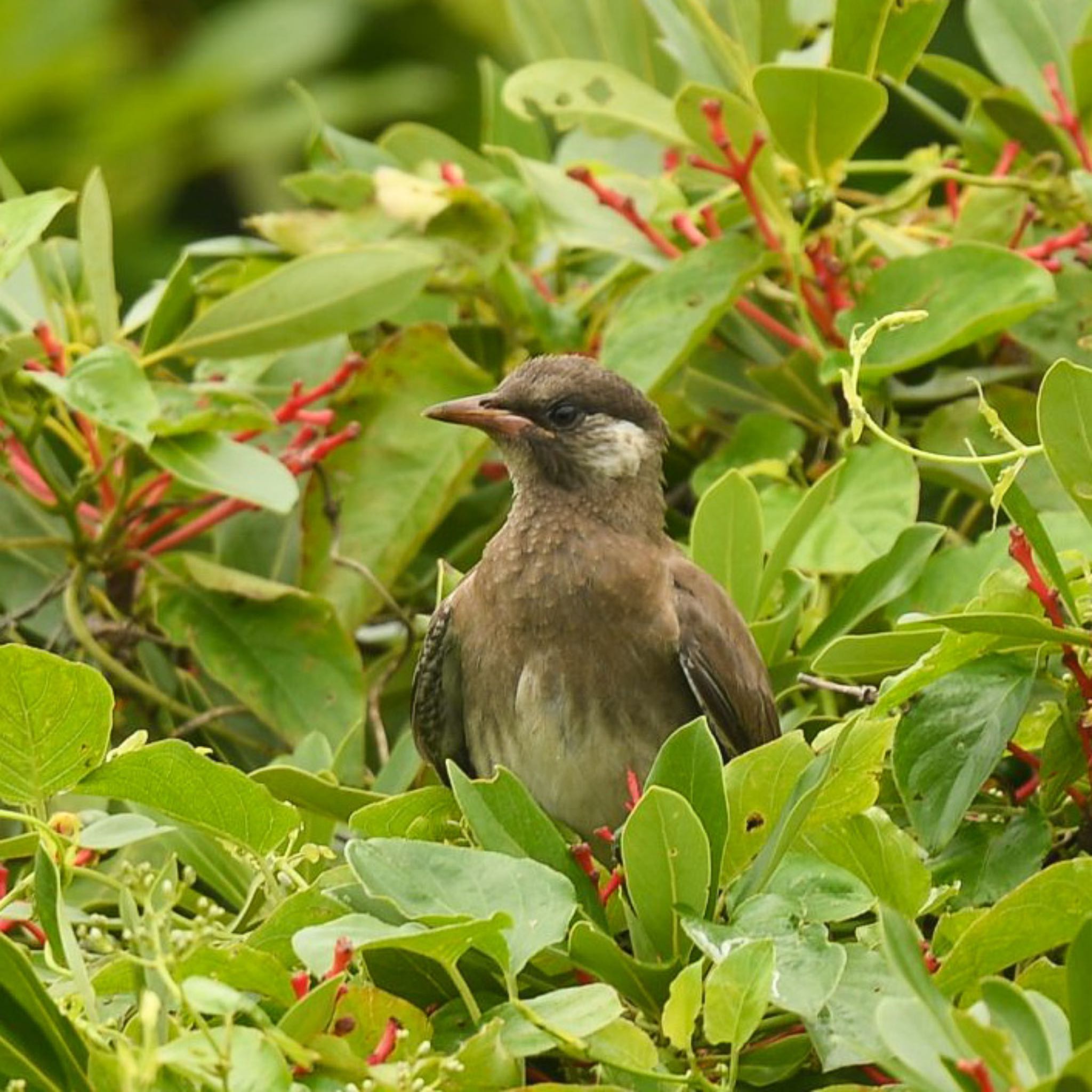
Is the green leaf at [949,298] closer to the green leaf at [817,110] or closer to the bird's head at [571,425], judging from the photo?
the green leaf at [817,110]

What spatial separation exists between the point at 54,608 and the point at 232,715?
1.17 feet

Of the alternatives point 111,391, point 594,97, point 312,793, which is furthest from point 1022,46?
point 312,793

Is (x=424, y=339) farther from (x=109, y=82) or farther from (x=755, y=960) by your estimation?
(x=109, y=82)

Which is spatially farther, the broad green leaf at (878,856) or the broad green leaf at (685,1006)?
the broad green leaf at (878,856)

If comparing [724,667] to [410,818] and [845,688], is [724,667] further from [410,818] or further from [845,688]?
[410,818]

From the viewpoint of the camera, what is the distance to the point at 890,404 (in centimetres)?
378

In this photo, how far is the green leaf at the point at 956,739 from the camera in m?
2.68

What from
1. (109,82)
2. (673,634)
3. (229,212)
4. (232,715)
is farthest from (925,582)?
(229,212)

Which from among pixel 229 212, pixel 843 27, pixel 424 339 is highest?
pixel 843 27

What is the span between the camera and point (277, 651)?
3672 millimetres

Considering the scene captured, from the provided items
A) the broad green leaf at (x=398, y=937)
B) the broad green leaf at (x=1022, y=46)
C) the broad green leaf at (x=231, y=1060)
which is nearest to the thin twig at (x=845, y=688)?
the broad green leaf at (x=398, y=937)

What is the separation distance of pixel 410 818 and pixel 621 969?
0.56 metres

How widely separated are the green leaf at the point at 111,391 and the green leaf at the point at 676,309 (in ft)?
2.58

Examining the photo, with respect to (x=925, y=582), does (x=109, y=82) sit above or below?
above
